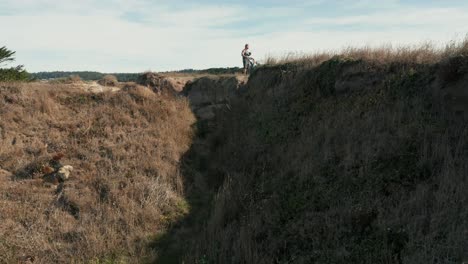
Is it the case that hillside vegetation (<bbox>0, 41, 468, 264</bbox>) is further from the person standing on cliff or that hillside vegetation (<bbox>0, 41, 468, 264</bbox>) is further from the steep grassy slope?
the person standing on cliff

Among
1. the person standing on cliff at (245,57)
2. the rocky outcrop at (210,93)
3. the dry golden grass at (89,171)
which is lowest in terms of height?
the dry golden grass at (89,171)

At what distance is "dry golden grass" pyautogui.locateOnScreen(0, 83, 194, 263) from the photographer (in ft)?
30.9

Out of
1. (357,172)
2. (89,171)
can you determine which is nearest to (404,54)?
(357,172)

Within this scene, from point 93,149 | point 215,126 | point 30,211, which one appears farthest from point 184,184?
point 215,126

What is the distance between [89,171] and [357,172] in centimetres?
857

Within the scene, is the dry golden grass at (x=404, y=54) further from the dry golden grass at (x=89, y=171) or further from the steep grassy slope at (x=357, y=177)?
the dry golden grass at (x=89, y=171)

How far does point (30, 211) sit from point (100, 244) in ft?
9.13

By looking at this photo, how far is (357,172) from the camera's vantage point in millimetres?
8297

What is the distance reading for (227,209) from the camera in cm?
965

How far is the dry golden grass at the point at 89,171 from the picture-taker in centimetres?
941

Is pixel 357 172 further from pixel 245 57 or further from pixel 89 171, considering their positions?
pixel 245 57

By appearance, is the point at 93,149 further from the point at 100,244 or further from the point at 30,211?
the point at 100,244

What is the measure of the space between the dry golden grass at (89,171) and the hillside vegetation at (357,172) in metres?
1.72

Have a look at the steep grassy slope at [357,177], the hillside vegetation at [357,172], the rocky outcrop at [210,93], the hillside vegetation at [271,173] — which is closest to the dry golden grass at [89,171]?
the hillside vegetation at [271,173]
